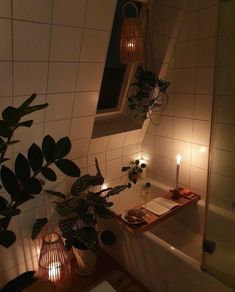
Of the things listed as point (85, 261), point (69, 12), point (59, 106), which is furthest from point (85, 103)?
point (85, 261)

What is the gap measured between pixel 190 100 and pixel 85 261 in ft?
5.61

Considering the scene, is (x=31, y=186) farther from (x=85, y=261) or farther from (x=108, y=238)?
(x=85, y=261)

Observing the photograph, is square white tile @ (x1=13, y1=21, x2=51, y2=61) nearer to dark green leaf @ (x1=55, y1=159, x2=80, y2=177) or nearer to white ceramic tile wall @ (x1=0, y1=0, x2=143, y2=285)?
white ceramic tile wall @ (x1=0, y1=0, x2=143, y2=285)

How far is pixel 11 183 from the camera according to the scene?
1105mm

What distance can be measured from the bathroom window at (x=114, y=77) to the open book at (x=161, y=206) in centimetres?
104

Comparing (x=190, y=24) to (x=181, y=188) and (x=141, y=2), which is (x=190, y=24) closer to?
(x=141, y=2)

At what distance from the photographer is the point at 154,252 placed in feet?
6.21

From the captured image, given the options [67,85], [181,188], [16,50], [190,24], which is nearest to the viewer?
[16,50]

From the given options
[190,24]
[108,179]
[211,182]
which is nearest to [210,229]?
[211,182]

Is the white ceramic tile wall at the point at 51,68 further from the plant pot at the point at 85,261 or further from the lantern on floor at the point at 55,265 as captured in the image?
the plant pot at the point at 85,261

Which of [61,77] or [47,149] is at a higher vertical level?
[61,77]

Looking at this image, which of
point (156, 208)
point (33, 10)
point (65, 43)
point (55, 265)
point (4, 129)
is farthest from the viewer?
point (156, 208)

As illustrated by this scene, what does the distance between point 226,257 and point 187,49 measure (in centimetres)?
169

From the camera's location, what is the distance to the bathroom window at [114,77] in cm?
223
